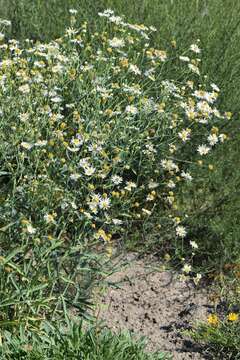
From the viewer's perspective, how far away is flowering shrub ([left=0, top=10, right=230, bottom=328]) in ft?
12.5

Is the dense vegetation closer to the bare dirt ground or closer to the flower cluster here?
the flower cluster

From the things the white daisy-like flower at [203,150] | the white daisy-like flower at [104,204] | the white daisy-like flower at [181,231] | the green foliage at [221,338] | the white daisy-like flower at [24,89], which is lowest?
the green foliage at [221,338]

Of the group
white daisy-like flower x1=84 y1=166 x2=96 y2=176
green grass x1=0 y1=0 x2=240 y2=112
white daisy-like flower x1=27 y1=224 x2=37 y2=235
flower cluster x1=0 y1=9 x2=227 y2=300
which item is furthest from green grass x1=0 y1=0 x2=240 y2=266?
white daisy-like flower x1=27 y1=224 x2=37 y2=235

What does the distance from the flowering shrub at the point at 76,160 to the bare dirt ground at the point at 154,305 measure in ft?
0.47

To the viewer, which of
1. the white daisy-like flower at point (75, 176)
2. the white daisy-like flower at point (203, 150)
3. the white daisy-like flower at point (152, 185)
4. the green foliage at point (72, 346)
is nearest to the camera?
the green foliage at point (72, 346)

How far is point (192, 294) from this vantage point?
445 centimetres

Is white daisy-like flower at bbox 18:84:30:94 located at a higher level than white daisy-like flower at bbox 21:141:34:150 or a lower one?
higher

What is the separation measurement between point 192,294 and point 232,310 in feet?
0.90

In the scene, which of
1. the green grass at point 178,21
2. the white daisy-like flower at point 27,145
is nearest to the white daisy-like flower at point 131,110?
the white daisy-like flower at point 27,145

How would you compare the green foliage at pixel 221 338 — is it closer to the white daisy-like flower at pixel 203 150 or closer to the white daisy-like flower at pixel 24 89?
the white daisy-like flower at pixel 203 150

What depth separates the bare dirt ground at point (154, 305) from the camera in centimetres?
412

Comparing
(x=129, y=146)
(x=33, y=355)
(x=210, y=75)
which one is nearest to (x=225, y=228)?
(x=129, y=146)

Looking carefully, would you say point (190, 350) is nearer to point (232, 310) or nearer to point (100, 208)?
point (232, 310)

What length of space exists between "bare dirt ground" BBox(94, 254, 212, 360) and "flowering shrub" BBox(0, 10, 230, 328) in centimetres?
14
